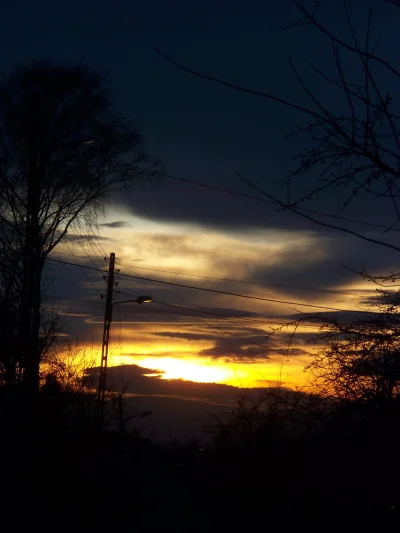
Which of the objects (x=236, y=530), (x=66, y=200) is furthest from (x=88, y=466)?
(x=66, y=200)

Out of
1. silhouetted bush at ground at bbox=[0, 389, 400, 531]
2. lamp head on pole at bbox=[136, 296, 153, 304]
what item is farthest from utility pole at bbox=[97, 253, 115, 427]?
silhouetted bush at ground at bbox=[0, 389, 400, 531]

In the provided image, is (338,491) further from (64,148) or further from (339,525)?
(64,148)

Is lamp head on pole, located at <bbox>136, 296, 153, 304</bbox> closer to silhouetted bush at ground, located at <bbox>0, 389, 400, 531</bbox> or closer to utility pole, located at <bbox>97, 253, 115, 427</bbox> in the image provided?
utility pole, located at <bbox>97, 253, 115, 427</bbox>

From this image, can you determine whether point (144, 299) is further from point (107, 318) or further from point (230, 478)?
point (230, 478)

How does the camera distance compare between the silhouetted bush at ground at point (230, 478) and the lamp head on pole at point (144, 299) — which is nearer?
the silhouetted bush at ground at point (230, 478)

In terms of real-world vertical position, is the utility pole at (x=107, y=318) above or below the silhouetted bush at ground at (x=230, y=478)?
above

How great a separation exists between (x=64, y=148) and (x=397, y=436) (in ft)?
67.6

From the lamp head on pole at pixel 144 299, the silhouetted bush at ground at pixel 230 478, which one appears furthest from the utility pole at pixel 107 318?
the silhouetted bush at ground at pixel 230 478

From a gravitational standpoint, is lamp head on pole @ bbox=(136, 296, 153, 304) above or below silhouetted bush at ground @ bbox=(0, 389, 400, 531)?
above

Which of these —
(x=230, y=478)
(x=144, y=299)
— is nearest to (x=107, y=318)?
(x=144, y=299)

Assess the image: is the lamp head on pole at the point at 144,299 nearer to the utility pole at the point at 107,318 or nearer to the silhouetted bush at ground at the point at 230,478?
the utility pole at the point at 107,318

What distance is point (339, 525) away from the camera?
9.66 meters

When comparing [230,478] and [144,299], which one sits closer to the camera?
[230,478]

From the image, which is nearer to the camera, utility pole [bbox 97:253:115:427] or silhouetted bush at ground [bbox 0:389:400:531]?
silhouetted bush at ground [bbox 0:389:400:531]
